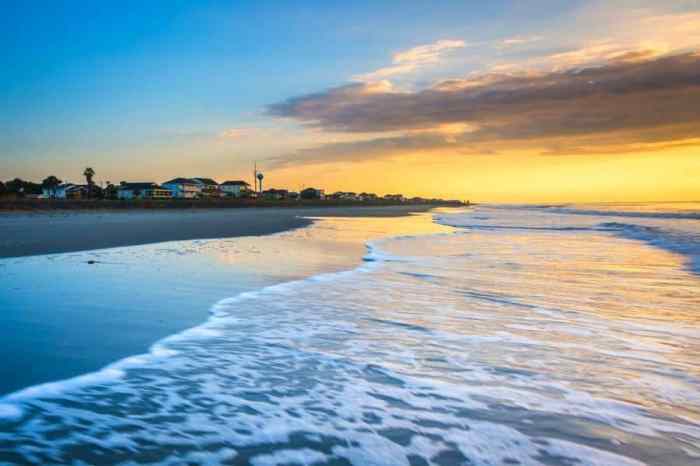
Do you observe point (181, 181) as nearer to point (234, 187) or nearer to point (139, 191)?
point (139, 191)

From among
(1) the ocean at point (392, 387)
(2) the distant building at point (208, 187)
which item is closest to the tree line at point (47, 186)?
(2) the distant building at point (208, 187)

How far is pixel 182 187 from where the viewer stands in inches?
5453

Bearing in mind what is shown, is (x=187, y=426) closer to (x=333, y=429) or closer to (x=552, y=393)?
(x=333, y=429)

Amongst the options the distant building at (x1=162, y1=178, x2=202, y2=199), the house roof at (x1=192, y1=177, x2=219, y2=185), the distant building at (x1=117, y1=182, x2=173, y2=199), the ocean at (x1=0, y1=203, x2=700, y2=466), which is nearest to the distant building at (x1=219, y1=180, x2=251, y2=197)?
the house roof at (x1=192, y1=177, x2=219, y2=185)

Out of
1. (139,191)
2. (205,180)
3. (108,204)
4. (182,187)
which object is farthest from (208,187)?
(108,204)

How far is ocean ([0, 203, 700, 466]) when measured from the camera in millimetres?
3098

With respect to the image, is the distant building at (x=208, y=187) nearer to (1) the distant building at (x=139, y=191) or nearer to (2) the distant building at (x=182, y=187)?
(2) the distant building at (x=182, y=187)

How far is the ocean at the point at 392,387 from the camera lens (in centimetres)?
310

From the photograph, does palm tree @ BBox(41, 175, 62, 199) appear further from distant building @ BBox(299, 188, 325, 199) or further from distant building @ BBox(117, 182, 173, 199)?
distant building @ BBox(299, 188, 325, 199)

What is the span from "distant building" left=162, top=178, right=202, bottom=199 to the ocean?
13834 centimetres

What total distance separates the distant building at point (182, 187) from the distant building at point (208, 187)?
337 centimetres

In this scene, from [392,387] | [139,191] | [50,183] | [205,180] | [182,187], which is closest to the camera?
[392,387]

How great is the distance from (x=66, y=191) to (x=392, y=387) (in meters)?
144

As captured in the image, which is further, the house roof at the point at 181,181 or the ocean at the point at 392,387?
the house roof at the point at 181,181
